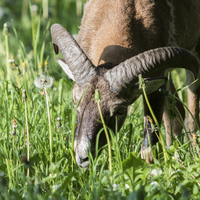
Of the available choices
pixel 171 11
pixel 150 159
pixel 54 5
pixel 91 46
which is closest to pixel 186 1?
pixel 171 11

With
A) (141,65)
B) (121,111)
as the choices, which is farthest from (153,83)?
(121,111)

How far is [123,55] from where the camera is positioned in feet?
→ 12.2

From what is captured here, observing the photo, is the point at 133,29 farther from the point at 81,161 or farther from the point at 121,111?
the point at 81,161

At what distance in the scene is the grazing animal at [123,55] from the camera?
3.22m

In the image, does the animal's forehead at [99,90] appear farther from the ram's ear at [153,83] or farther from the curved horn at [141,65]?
the ram's ear at [153,83]

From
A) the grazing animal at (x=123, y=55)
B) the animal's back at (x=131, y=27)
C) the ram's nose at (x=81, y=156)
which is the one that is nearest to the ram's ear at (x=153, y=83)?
the grazing animal at (x=123, y=55)

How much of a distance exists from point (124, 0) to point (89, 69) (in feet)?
3.60

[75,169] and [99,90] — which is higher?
[99,90]

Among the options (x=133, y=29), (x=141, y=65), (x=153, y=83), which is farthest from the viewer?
(x=133, y=29)

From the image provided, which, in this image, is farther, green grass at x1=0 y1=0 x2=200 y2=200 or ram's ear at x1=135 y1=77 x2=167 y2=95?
ram's ear at x1=135 y1=77 x2=167 y2=95

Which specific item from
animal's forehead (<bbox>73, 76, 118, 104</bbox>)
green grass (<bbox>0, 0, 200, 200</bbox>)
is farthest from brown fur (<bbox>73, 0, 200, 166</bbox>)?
green grass (<bbox>0, 0, 200, 200</bbox>)

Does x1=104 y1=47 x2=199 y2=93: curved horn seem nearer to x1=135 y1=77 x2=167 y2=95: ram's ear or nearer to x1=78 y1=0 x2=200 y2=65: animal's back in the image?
x1=135 y1=77 x2=167 y2=95: ram's ear

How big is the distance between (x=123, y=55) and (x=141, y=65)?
55 cm

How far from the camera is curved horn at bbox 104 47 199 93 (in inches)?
126
